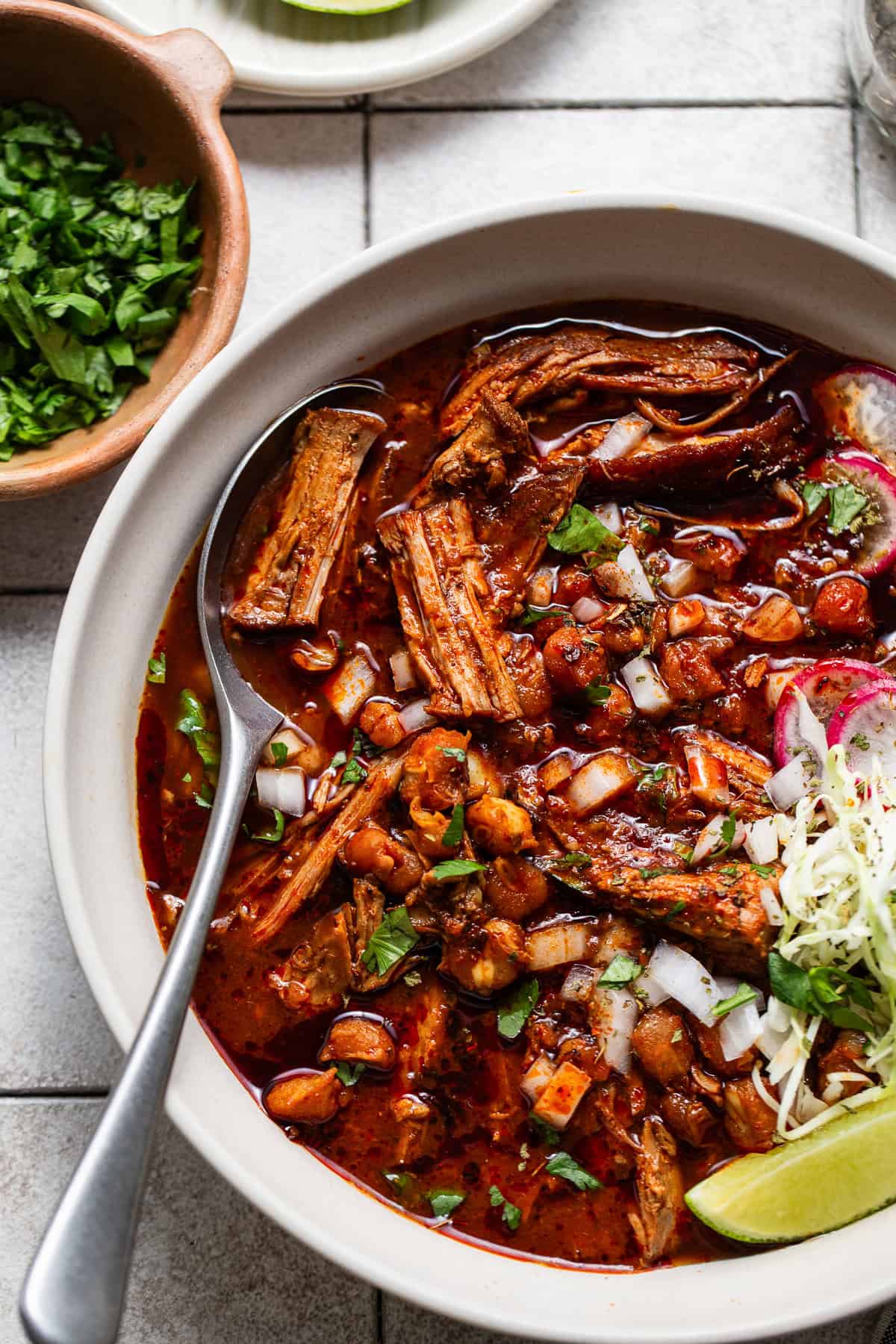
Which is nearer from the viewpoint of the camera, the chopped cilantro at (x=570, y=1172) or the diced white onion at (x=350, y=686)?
the chopped cilantro at (x=570, y=1172)

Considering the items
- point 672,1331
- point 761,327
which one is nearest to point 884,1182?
point 672,1331

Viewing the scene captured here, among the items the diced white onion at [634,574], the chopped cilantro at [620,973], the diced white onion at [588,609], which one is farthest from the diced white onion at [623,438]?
the chopped cilantro at [620,973]

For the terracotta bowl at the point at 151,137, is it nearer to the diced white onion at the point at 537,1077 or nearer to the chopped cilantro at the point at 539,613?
the chopped cilantro at the point at 539,613

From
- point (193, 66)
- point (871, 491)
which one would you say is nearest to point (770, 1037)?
point (871, 491)

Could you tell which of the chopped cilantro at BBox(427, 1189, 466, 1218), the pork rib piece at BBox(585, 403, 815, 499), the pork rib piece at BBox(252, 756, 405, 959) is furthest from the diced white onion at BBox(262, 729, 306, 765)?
the chopped cilantro at BBox(427, 1189, 466, 1218)

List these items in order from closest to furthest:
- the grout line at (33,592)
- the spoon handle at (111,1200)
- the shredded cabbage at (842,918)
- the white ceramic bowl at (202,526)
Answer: the spoon handle at (111,1200) < the white ceramic bowl at (202,526) < the shredded cabbage at (842,918) < the grout line at (33,592)

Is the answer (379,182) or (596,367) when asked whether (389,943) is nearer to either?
(596,367)
